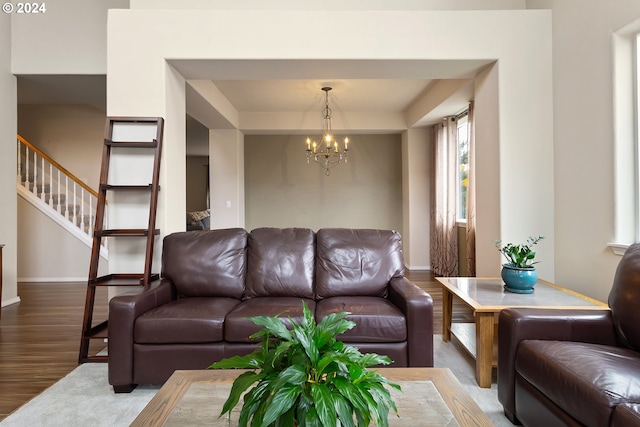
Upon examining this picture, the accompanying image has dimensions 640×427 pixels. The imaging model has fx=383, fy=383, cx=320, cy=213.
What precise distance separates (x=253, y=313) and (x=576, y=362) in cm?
169

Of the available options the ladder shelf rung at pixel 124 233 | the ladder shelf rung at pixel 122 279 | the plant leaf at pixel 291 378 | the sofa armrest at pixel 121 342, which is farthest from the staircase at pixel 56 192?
the plant leaf at pixel 291 378

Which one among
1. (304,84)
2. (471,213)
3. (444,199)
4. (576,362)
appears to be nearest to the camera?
(576,362)

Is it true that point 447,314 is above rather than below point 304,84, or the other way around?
below

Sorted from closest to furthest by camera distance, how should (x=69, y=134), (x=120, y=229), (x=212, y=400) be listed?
(x=212, y=400), (x=120, y=229), (x=69, y=134)

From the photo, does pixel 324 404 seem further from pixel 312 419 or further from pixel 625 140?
pixel 625 140

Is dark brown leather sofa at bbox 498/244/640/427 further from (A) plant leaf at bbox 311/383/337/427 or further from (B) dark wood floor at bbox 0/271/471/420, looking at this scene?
(B) dark wood floor at bbox 0/271/471/420

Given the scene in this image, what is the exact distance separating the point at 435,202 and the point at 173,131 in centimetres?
429

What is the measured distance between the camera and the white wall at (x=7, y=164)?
4438 millimetres

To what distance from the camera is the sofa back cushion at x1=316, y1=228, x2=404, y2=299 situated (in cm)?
290

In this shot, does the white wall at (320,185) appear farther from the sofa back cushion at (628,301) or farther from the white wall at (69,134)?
the sofa back cushion at (628,301)

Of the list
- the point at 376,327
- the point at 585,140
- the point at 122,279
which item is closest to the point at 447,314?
the point at 376,327

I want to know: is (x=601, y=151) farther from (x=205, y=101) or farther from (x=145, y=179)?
(x=205, y=101)

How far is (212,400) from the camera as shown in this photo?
1.40 meters

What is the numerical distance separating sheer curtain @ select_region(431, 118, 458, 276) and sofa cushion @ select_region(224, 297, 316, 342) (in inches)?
144
